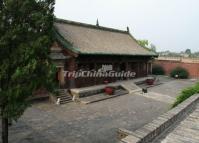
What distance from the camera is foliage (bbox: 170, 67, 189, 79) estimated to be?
36188 millimetres

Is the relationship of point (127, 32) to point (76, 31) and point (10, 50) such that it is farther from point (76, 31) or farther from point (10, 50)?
point (10, 50)

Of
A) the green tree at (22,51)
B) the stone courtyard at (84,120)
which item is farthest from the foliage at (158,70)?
the green tree at (22,51)

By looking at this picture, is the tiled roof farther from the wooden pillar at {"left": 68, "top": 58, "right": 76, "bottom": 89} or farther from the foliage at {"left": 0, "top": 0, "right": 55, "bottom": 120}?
the foliage at {"left": 0, "top": 0, "right": 55, "bottom": 120}

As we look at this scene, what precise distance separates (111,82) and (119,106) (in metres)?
6.91

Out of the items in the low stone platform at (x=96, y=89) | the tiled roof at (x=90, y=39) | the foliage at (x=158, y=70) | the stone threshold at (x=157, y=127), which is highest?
the tiled roof at (x=90, y=39)

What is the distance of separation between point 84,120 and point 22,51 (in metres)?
8.26

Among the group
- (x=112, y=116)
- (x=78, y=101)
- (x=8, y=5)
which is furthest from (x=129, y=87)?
(x=8, y=5)

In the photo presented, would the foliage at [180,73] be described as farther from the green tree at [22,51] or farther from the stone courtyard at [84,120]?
the green tree at [22,51]

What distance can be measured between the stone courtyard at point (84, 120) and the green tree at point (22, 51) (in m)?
4.34

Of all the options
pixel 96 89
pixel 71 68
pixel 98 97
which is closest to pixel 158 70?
pixel 96 89

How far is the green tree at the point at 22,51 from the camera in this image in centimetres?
694

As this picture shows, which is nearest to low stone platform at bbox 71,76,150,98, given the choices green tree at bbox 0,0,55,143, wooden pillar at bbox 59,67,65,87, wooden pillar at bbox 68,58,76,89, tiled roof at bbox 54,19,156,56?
wooden pillar at bbox 68,58,76,89

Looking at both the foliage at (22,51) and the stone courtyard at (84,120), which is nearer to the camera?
the foliage at (22,51)

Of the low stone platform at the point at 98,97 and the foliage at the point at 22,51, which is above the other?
the foliage at the point at 22,51
